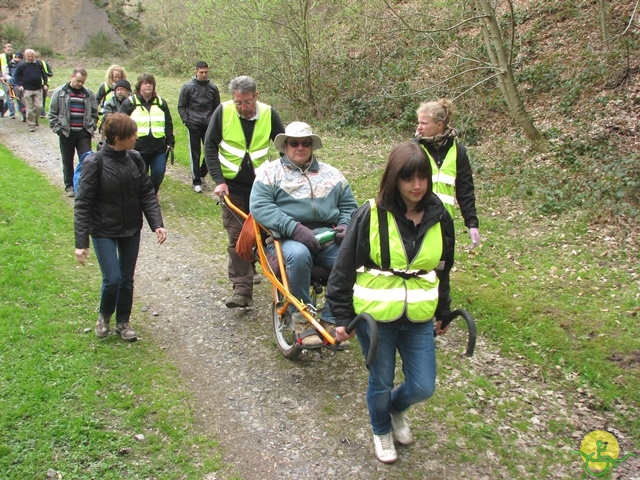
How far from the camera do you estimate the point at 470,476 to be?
12.3 feet

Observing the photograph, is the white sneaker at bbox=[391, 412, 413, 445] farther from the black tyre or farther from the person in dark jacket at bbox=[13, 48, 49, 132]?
the person in dark jacket at bbox=[13, 48, 49, 132]

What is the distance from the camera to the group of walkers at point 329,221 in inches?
131

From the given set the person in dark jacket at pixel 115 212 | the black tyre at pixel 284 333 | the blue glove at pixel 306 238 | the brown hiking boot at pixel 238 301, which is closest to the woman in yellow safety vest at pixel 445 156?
the blue glove at pixel 306 238

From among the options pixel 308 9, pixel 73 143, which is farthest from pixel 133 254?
pixel 308 9

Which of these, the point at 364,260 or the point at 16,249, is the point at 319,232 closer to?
the point at 364,260

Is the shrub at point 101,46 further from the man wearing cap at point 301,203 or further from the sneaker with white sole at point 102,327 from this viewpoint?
the man wearing cap at point 301,203

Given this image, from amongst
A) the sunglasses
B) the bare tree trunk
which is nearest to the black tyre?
the sunglasses

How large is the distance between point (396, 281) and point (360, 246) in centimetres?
30

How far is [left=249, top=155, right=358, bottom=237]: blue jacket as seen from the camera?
4844 mm

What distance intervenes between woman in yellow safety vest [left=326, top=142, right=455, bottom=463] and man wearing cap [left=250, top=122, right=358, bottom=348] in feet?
3.79

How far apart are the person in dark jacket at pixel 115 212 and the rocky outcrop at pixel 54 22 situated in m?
28.6

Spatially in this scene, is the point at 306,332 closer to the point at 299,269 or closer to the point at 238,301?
the point at 299,269

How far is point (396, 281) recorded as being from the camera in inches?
132

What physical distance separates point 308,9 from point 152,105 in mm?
6814
